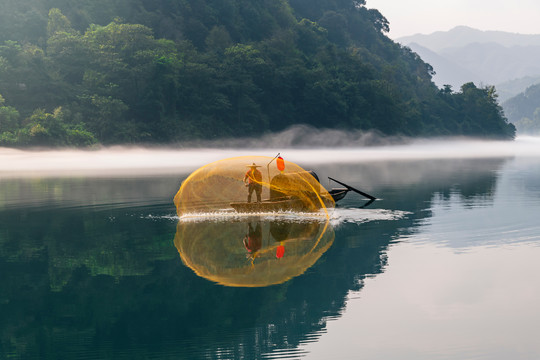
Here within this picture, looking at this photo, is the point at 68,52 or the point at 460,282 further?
the point at 68,52

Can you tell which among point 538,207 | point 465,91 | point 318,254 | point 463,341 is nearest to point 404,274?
point 318,254

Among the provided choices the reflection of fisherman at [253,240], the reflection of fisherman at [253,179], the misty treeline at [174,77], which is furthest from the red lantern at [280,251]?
the misty treeline at [174,77]

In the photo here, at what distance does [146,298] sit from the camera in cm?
1327

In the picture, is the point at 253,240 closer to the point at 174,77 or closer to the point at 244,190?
the point at 244,190

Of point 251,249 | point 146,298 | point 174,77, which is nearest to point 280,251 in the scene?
point 251,249

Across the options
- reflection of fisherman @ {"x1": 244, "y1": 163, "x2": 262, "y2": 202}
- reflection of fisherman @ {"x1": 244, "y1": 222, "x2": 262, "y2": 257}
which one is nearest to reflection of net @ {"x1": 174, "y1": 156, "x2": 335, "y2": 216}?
reflection of fisherman @ {"x1": 244, "y1": 163, "x2": 262, "y2": 202}

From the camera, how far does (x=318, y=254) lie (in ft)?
58.0

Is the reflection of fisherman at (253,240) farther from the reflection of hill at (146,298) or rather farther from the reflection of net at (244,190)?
the reflection of net at (244,190)

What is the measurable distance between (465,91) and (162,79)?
398 feet

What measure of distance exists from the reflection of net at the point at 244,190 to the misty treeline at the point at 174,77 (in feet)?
209

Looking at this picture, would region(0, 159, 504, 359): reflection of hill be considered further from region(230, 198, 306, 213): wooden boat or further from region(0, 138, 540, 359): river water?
region(230, 198, 306, 213): wooden boat

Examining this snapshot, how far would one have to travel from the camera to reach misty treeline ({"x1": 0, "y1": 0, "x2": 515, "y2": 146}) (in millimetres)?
95938

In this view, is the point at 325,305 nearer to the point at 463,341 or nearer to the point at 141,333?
the point at 463,341

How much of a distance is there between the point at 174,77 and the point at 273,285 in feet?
324
